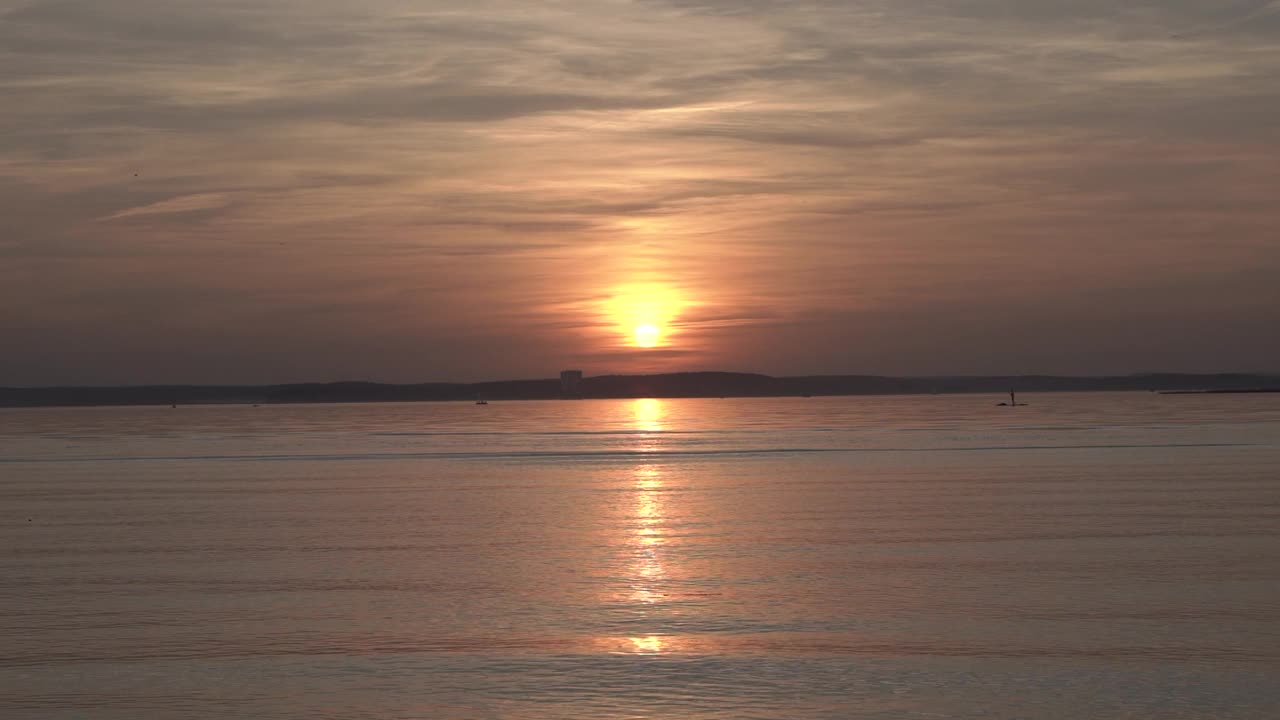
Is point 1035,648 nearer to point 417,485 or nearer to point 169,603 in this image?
point 169,603

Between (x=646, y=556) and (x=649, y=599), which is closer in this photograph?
(x=649, y=599)

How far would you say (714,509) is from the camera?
37594 millimetres

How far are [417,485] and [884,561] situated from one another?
24.5m

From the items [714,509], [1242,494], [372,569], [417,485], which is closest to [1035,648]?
[372,569]

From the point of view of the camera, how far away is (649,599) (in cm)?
2194

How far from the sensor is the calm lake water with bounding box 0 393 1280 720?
1559 centimetres

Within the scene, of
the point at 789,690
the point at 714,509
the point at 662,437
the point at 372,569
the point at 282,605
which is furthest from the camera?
the point at 662,437

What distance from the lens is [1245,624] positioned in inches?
755

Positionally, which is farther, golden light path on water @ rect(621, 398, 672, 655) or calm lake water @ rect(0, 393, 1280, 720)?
golden light path on water @ rect(621, 398, 672, 655)

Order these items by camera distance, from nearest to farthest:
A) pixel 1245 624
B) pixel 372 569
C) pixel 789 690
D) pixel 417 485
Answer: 1. pixel 789 690
2. pixel 1245 624
3. pixel 372 569
4. pixel 417 485

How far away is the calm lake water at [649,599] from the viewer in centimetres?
1559

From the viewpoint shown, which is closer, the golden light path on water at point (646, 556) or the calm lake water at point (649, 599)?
the calm lake water at point (649, 599)

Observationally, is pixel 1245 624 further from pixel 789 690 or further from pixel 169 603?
pixel 169 603

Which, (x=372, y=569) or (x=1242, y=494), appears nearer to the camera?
(x=372, y=569)
